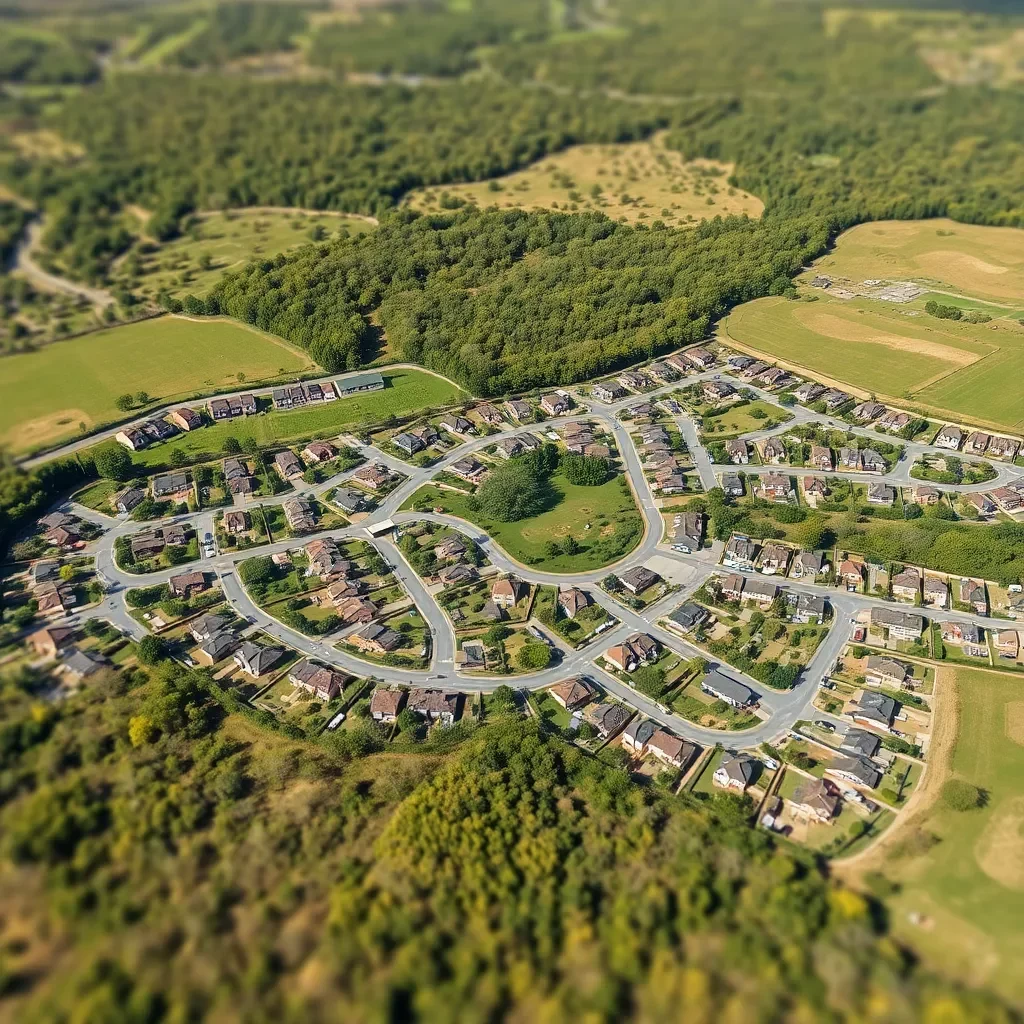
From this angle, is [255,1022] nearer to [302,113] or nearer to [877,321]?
[877,321]

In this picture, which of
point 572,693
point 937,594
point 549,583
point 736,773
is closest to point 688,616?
point 549,583

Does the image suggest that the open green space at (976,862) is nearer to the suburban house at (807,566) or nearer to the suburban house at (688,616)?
the suburban house at (807,566)

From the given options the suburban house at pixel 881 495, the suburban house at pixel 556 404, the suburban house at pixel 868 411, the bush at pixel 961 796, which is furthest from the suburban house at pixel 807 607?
the suburban house at pixel 556 404

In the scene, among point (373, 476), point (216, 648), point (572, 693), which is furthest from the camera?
point (373, 476)

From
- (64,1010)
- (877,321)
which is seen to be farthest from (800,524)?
(64,1010)

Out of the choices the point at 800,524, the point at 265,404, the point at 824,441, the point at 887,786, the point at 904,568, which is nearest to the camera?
the point at 887,786

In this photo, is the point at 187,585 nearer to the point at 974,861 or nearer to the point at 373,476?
the point at 373,476
